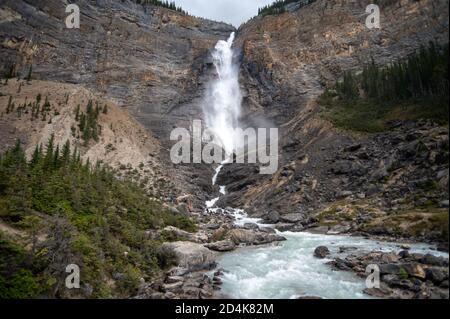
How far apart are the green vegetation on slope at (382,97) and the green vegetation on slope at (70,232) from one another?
33592 mm

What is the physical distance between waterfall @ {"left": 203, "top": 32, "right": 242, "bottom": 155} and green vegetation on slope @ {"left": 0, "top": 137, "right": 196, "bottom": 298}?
4681 cm

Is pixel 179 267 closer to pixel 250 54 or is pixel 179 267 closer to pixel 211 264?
pixel 211 264

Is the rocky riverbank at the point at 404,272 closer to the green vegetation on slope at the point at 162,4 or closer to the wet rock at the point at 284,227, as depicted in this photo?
the wet rock at the point at 284,227

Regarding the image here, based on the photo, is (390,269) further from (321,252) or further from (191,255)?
(191,255)

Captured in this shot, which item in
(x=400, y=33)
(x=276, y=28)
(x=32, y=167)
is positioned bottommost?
(x=32, y=167)

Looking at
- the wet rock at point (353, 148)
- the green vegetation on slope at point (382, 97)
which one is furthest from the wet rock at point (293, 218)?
the green vegetation on slope at point (382, 97)

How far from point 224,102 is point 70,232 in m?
74.3

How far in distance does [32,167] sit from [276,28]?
84154 mm

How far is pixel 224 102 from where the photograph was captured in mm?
90188

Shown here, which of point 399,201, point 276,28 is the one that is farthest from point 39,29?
point 399,201

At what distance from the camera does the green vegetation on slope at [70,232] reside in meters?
16.2

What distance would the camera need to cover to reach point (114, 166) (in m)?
57.2

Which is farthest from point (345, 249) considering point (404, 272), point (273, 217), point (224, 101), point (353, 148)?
point (224, 101)

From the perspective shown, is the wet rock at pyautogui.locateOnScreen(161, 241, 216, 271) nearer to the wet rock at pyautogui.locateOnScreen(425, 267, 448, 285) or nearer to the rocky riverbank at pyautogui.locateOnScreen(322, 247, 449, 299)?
the rocky riverbank at pyautogui.locateOnScreen(322, 247, 449, 299)
